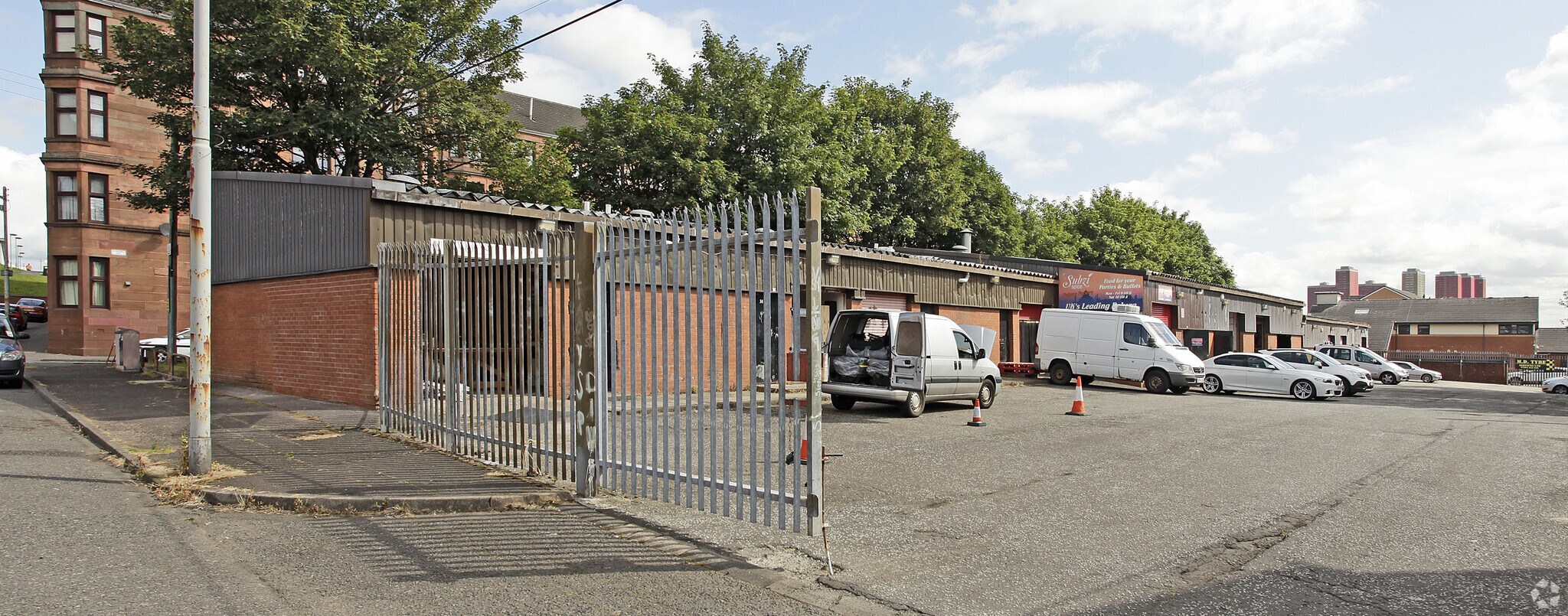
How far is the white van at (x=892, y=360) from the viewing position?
45.5 feet

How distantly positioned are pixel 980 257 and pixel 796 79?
10.5 metres

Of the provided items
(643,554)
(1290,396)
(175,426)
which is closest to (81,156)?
(175,426)

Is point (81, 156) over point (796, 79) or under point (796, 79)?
under

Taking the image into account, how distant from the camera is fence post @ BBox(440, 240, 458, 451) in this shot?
871 cm

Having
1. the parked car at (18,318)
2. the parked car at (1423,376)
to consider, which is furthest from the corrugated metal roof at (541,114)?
the parked car at (1423,376)

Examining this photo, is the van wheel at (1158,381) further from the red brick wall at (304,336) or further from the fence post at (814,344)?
the fence post at (814,344)

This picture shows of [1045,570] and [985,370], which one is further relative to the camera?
[985,370]

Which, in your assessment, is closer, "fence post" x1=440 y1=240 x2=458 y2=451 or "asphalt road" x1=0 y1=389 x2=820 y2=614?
"asphalt road" x1=0 y1=389 x2=820 y2=614

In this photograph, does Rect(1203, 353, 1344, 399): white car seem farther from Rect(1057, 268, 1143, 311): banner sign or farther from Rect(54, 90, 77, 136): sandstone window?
Rect(54, 90, 77, 136): sandstone window

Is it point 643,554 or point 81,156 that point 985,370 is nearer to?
point 643,554

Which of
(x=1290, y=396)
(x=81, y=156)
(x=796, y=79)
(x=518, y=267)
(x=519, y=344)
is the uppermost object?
(x=796, y=79)

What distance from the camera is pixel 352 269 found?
13070mm

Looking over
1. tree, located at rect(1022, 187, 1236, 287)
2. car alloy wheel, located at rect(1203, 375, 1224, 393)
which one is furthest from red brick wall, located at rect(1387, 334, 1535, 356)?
car alloy wheel, located at rect(1203, 375, 1224, 393)

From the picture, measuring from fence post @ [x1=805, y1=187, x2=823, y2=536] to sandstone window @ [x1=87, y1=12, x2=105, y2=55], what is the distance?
140 feet
